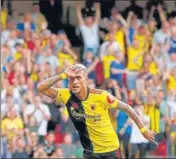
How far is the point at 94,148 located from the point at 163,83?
761 cm

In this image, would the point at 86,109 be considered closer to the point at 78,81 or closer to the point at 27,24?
the point at 78,81

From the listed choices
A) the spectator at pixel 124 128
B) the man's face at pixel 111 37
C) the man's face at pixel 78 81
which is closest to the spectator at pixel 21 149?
the spectator at pixel 124 128

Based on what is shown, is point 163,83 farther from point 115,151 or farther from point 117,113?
point 115,151

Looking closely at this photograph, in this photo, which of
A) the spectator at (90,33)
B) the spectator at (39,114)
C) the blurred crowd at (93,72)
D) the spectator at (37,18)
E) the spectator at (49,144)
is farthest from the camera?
the spectator at (37,18)

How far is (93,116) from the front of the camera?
10656 millimetres

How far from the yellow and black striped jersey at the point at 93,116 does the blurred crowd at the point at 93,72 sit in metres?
5.49

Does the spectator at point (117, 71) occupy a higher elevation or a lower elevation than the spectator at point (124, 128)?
higher

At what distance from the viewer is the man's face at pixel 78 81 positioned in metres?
10.3

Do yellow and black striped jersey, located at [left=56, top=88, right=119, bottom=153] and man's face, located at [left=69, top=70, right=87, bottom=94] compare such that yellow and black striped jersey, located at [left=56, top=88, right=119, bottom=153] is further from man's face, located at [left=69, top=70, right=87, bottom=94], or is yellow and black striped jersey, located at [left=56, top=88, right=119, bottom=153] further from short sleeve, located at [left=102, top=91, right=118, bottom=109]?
man's face, located at [left=69, top=70, right=87, bottom=94]

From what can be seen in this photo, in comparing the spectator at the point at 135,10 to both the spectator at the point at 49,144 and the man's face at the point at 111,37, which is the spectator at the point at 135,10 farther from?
the spectator at the point at 49,144

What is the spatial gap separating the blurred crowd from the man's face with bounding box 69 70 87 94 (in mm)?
5871

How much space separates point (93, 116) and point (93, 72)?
802 centimetres

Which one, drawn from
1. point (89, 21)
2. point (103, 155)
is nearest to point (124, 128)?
point (89, 21)

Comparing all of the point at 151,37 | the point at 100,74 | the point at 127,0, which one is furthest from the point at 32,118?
the point at 127,0
